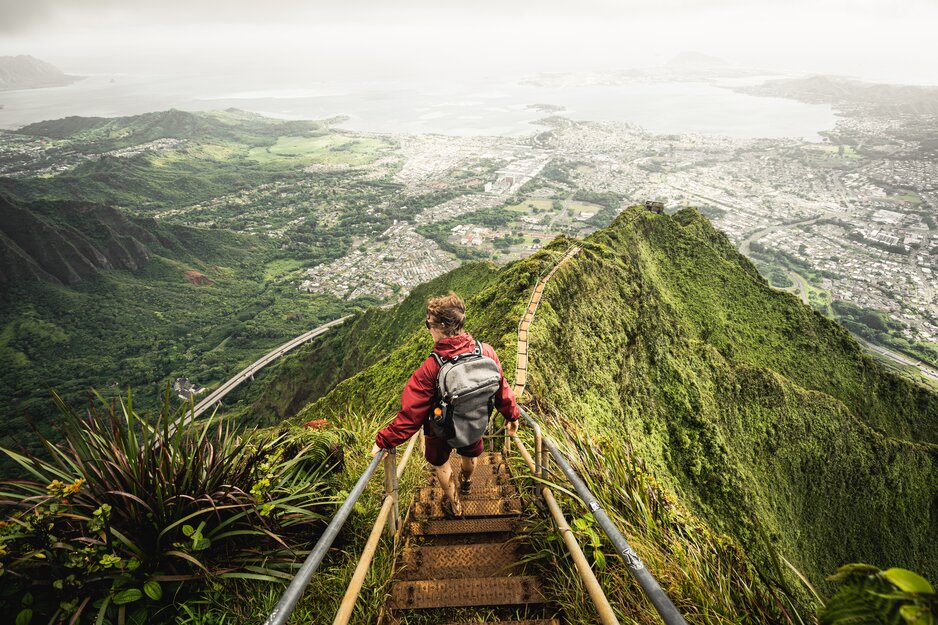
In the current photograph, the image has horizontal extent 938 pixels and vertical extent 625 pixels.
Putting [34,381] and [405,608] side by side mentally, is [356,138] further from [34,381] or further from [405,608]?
[405,608]

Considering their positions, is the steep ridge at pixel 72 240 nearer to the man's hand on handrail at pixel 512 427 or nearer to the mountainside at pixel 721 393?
the mountainside at pixel 721 393

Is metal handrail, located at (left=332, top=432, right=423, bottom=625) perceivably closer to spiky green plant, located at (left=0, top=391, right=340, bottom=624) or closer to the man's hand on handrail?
spiky green plant, located at (left=0, top=391, right=340, bottom=624)

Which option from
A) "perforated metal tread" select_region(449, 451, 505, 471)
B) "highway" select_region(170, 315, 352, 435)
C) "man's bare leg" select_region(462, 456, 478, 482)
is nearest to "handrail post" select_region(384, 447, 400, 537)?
"man's bare leg" select_region(462, 456, 478, 482)

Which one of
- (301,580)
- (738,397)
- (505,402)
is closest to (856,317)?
(738,397)

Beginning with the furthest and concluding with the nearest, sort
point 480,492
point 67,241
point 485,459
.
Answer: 1. point 67,241
2. point 485,459
3. point 480,492

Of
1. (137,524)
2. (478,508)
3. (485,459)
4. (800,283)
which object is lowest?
(800,283)

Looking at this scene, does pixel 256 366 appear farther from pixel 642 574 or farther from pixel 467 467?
pixel 642 574

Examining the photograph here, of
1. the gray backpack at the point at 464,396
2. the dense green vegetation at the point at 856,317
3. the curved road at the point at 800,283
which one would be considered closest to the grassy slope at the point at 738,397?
the gray backpack at the point at 464,396
